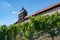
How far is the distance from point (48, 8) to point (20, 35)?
8330 millimetres

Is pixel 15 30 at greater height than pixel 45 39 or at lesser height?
greater

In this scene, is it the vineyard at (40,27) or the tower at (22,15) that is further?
the tower at (22,15)

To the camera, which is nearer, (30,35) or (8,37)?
(30,35)

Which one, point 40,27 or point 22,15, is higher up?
point 22,15

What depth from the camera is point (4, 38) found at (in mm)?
28156

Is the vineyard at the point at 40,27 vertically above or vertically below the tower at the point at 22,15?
below

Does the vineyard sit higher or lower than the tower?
lower

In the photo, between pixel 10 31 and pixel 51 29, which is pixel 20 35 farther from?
pixel 51 29

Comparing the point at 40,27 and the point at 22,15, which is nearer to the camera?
the point at 40,27

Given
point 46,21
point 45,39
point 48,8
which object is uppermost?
point 48,8

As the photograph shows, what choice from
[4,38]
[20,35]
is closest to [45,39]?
[20,35]

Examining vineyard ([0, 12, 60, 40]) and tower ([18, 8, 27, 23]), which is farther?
tower ([18, 8, 27, 23])

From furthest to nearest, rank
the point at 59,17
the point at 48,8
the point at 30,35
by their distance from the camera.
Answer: the point at 48,8
the point at 30,35
the point at 59,17

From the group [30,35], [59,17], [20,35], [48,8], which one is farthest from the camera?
[48,8]
